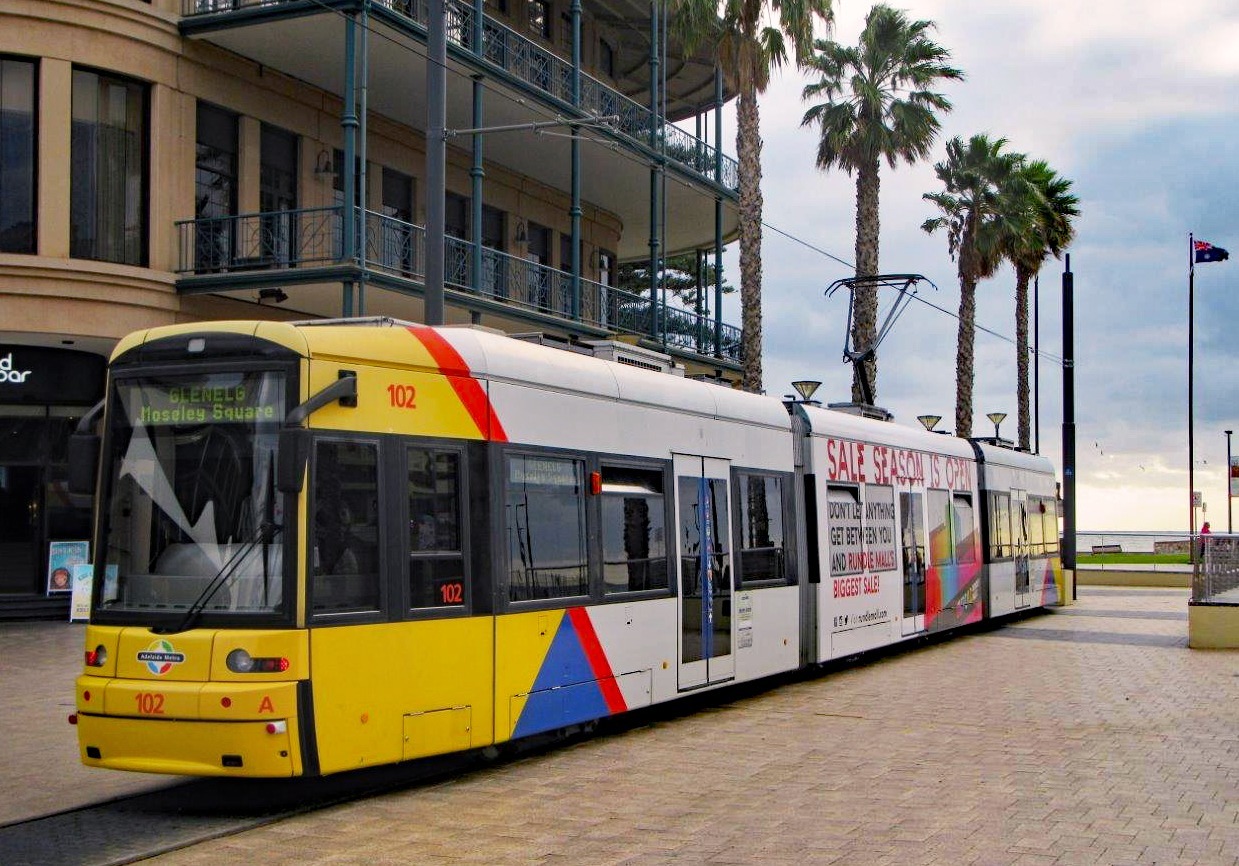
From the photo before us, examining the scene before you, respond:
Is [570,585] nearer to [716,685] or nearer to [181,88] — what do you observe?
[716,685]

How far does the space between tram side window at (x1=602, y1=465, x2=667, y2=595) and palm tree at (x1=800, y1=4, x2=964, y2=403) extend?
77.8 feet

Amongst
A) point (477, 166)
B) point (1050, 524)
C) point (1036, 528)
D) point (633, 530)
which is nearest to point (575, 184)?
point (477, 166)

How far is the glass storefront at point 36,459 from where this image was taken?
2306 centimetres

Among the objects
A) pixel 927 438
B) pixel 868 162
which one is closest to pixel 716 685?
pixel 927 438

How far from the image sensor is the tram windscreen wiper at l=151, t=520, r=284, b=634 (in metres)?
9.14

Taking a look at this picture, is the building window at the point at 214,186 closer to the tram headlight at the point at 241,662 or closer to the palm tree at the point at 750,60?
the palm tree at the point at 750,60

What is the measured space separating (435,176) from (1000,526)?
43.9 feet

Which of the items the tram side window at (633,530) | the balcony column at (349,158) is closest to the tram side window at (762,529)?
the tram side window at (633,530)

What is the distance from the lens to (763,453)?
1567 cm

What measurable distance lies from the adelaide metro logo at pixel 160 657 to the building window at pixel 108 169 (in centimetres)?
1443

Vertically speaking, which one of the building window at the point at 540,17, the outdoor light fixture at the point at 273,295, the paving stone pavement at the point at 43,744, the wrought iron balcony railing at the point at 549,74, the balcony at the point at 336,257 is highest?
the building window at the point at 540,17

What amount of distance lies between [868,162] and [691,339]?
6563mm

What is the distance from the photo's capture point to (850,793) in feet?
32.5

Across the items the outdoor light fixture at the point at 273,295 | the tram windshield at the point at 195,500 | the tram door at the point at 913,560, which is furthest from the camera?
the outdoor light fixture at the point at 273,295
